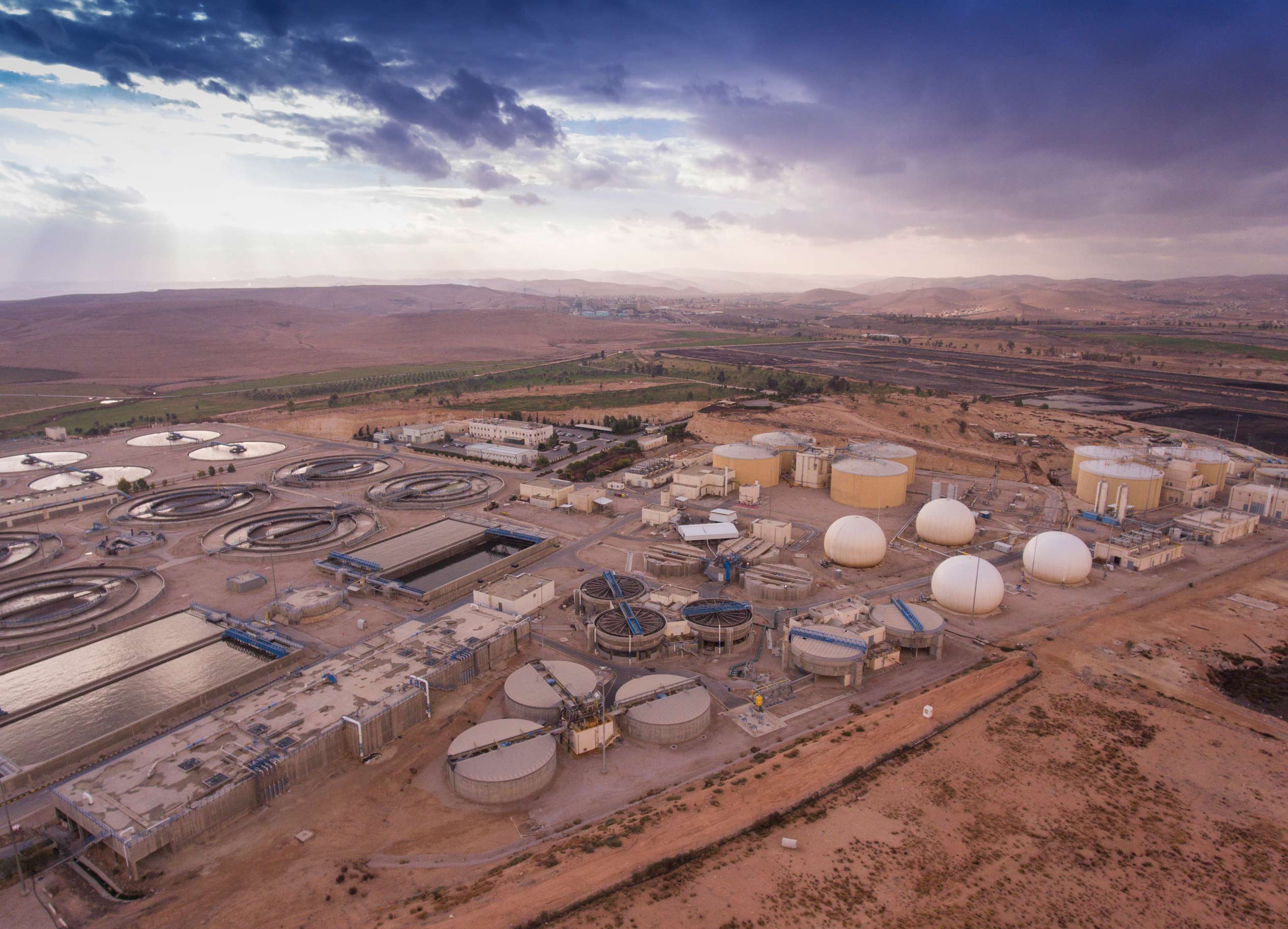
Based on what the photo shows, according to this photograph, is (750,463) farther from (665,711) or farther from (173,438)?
(173,438)

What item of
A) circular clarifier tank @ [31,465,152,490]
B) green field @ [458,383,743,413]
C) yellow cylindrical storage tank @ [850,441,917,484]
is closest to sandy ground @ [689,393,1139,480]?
yellow cylindrical storage tank @ [850,441,917,484]

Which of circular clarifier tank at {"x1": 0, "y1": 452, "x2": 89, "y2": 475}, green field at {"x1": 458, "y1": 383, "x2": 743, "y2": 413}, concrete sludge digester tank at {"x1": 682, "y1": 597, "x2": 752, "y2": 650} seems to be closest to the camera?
concrete sludge digester tank at {"x1": 682, "y1": 597, "x2": 752, "y2": 650}

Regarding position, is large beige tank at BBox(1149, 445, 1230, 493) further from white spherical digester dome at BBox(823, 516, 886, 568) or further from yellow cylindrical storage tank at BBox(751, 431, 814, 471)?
white spherical digester dome at BBox(823, 516, 886, 568)

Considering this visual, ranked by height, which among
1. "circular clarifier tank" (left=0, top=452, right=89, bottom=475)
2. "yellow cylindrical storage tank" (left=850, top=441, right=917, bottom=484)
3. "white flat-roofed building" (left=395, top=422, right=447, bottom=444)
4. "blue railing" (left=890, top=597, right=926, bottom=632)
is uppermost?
"yellow cylindrical storage tank" (left=850, top=441, right=917, bottom=484)

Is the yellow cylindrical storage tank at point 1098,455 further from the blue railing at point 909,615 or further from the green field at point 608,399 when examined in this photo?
the green field at point 608,399

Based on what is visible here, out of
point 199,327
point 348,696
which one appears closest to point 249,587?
point 348,696

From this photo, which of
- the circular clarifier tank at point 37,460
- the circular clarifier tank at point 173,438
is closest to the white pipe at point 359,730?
the circular clarifier tank at point 37,460

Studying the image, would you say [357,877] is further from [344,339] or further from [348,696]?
[344,339]
